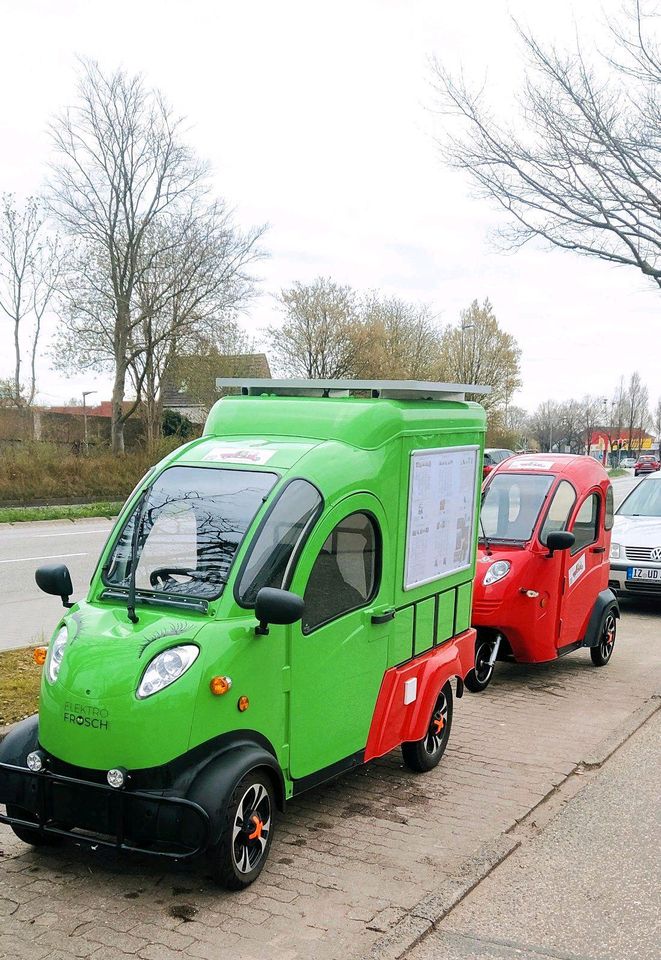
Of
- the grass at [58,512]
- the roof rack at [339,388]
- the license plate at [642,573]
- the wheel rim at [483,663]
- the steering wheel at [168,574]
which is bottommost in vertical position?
the grass at [58,512]

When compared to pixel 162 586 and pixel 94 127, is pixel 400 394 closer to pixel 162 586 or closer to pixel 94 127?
pixel 162 586

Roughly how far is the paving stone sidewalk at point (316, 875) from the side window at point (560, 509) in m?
2.14

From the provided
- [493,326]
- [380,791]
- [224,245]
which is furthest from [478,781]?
[493,326]

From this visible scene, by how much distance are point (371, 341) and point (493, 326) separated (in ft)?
60.1

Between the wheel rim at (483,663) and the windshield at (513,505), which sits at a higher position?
the windshield at (513,505)

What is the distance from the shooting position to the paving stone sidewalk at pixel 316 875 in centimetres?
402

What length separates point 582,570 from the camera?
9188 millimetres

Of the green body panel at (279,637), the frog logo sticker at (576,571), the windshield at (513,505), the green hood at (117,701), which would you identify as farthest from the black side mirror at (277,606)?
the frog logo sticker at (576,571)

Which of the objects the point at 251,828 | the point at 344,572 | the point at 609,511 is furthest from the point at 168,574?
the point at 609,511

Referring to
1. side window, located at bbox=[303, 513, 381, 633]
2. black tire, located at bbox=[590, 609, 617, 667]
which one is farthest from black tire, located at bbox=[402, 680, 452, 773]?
black tire, located at bbox=[590, 609, 617, 667]

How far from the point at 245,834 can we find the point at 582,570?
217 inches

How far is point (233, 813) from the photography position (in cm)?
432

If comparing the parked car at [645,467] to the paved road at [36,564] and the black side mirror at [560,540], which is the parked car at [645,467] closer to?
the paved road at [36,564]

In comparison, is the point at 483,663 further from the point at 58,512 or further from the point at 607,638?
the point at 58,512
